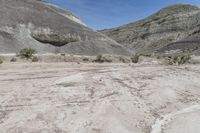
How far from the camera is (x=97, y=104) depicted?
12.3 meters

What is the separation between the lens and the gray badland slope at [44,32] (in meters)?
42.7

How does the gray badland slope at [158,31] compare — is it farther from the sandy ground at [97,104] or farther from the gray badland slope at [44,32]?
the sandy ground at [97,104]

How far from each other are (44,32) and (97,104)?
1356 inches

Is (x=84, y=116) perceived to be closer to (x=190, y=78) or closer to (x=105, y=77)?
(x=105, y=77)

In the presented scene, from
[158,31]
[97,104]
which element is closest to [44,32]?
[97,104]

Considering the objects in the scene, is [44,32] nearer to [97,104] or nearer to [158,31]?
[97,104]

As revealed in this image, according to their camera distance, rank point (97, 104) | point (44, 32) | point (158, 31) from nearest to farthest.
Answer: point (97, 104), point (44, 32), point (158, 31)

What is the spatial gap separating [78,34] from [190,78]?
30.5m

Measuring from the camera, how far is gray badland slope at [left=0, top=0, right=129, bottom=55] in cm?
4266

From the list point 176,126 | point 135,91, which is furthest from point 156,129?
point 135,91

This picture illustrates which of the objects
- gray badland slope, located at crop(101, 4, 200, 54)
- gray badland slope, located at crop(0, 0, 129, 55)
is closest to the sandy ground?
gray badland slope, located at crop(0, 0, 129, 55)

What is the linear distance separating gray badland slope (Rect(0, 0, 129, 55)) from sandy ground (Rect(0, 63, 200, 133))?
25.9 meters

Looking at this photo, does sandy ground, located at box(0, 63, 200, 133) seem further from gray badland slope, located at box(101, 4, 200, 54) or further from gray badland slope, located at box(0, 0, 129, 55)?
gray badland slope, located at box(101, 4, 200, 54)

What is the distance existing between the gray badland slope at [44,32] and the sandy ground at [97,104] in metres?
25.9
